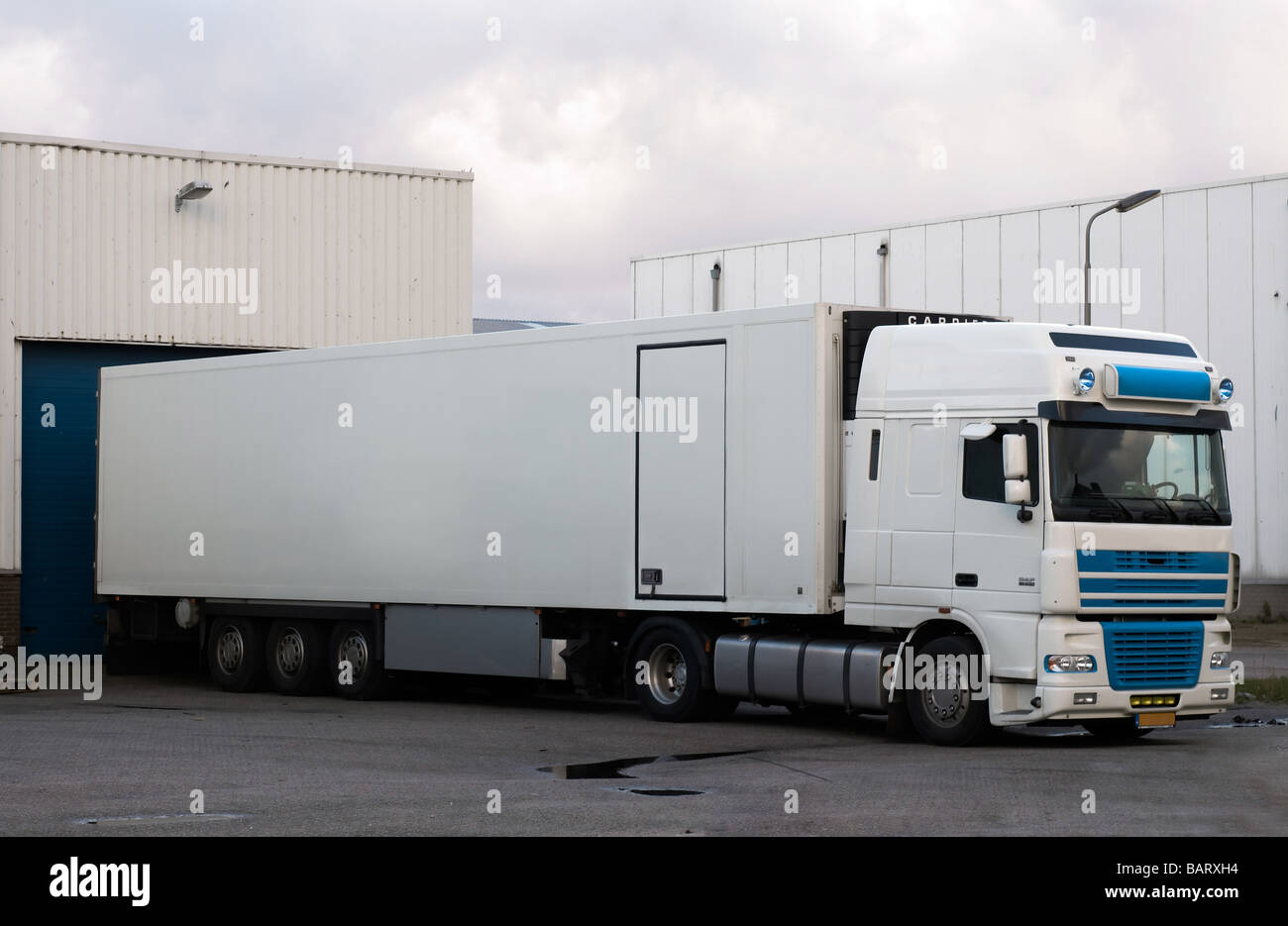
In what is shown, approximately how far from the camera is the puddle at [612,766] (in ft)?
42.7

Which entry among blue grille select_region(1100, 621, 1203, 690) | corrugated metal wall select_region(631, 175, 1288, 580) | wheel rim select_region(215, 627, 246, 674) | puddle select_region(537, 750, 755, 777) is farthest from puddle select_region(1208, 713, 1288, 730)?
corrugated metal wall select_region(631, 175, 1288, 580)

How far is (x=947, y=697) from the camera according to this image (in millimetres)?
14992

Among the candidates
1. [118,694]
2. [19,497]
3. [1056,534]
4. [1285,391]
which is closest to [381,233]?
[19,497]

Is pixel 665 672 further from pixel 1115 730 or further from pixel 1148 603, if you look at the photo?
pixel 1148 603

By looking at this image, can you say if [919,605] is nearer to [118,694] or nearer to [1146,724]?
[1146,724]

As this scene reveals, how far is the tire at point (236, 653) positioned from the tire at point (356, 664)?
1.12 meters

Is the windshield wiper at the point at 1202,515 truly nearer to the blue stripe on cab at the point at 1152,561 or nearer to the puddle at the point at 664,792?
the blue stripe on cab at the point at 1152,561

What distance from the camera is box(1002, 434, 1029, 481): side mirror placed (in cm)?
1426

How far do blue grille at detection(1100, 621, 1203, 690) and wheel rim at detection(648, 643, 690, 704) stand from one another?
4.31 m

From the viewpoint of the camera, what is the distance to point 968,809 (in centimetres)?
1086

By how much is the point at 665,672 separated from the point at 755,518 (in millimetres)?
2076

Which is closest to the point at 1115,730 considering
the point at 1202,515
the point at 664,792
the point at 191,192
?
the point at 1202,515

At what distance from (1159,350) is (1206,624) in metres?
2.30

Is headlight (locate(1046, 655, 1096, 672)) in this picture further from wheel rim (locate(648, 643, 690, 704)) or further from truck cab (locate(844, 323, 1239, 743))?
wheel rim (locate(648, 643, 690, 704))
